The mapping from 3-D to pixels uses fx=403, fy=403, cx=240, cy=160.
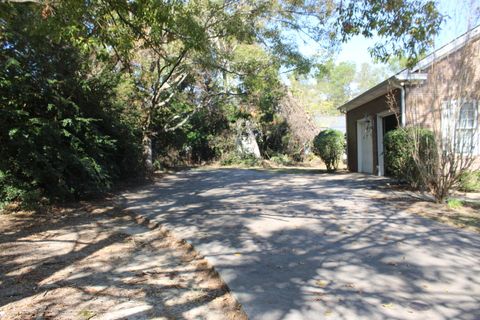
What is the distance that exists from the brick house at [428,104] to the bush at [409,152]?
0.36 metres

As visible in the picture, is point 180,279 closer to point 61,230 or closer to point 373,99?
point 61,230

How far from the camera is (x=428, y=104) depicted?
36.3ft

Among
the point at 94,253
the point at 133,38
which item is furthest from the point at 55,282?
the point at 133,38

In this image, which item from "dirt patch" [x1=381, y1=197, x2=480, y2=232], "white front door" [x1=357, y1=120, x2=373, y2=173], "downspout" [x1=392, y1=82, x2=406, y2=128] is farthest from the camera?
"white front door" [x1=357, y1=120, x2=373, y2=173]

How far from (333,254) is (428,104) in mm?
7619

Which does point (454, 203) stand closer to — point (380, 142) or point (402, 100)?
point (402, 100)

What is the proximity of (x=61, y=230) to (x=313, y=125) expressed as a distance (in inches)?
→ 816

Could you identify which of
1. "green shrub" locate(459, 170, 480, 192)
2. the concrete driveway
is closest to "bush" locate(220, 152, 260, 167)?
the concrete driveway

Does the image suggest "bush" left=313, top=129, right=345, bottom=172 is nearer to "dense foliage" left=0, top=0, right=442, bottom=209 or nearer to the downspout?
"dense foliage" left=0, top=0, right=442, bottom=209

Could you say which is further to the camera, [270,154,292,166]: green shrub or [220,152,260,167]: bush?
[270,154,292,166]: green shrub

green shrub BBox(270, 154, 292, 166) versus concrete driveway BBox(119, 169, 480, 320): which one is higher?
green shrub BBox(270, 154, 292, 166)

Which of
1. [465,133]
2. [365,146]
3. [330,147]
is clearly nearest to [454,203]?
[465,133]

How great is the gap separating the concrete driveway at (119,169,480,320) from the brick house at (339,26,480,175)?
1.99 meters

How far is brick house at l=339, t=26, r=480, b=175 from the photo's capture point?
8.17 metres
